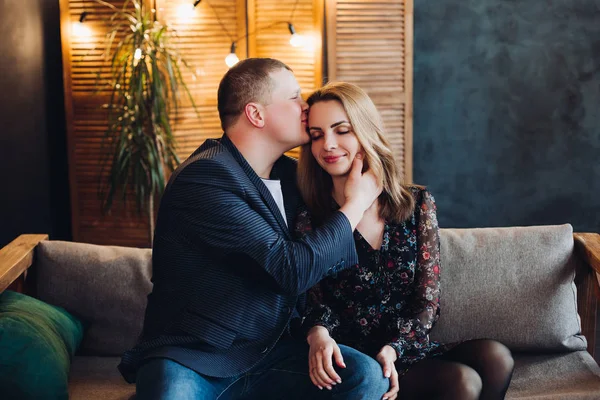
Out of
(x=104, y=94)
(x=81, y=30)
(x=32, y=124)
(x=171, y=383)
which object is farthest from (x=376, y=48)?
(x=171, y=383)

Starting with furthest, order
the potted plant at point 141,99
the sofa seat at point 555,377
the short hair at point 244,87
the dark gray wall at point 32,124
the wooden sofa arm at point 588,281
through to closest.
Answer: the potted plant at point 141,99 < the dark gray wall at point 32,124 < the wooden sofa arm at point 588,281 < the short hair at point 244,87 < the sofa seat at point 555,377

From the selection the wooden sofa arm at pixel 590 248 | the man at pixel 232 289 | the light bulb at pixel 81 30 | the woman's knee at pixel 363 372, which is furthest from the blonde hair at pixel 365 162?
the light bulb at pixel 81 30

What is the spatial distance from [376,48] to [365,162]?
8.08ft

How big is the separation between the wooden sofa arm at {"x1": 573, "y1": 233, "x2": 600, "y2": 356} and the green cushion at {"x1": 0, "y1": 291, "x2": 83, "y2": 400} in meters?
1.64

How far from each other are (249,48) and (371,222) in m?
2.59

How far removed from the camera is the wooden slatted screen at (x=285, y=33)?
4.65 metres

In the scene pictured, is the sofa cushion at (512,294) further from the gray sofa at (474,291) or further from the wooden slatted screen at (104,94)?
the wooden slatted screen at (104,94)

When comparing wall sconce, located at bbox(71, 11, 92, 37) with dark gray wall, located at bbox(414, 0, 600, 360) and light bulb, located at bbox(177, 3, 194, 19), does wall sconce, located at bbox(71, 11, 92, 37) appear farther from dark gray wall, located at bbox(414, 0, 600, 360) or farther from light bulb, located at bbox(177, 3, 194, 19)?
dark gray wall, located at bbox(414, 0, 600, 360)

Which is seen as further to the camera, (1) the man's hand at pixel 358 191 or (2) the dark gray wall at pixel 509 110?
(2) the dark gray wall at pixel 509 110

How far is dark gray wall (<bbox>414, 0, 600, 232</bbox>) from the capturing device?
500 centimetres

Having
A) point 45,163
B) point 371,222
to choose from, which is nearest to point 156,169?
point 45,163

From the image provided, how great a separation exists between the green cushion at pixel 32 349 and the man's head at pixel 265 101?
805 mm

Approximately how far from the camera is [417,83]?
5.11 metres

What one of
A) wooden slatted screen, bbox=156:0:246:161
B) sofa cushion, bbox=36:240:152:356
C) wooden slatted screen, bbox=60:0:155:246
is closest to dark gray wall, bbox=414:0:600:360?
wooden slatted screen, bbox=156:0:246:161
